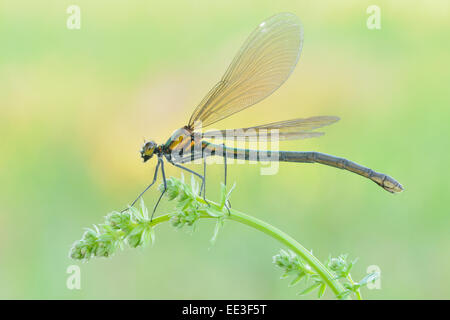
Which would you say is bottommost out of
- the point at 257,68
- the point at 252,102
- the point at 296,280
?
the point at 296,280

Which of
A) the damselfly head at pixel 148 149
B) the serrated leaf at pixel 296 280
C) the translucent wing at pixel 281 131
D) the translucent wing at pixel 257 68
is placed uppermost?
the translucent wing at pixel 257 68

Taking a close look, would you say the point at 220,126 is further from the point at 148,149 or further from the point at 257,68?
the point at 148,149

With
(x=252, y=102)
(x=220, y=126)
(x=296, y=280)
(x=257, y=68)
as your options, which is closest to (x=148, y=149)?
(x=252, y=102)

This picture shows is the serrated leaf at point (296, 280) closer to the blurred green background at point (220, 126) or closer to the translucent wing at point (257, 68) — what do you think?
the translucent wing at point (257, 68)

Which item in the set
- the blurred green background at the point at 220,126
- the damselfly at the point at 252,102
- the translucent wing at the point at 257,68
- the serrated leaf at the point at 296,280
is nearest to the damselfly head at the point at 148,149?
the damselfly at the point at 252,102

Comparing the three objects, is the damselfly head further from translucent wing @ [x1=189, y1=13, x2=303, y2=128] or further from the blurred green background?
the blurred green background

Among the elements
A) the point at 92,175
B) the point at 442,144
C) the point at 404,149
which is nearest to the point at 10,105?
the point at 92,175

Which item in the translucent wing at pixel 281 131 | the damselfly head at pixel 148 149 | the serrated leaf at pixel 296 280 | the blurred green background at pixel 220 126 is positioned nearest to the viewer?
the serrated leaf at pixel 296 280
